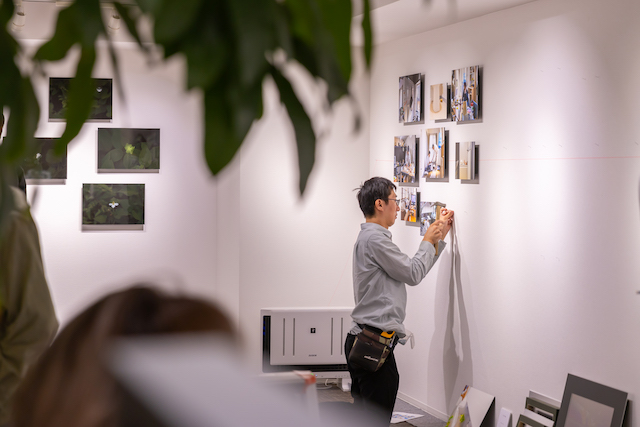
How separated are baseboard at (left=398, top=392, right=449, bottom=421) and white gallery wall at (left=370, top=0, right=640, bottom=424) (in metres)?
0.02

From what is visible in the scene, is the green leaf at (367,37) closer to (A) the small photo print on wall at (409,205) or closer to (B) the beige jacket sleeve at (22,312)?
(B) the beige jacket sleeve at (22,312)

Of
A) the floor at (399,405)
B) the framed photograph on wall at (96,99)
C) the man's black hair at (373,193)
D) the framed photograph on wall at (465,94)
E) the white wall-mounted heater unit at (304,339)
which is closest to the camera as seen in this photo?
the man's black hair at (373,193)

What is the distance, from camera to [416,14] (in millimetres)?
3967

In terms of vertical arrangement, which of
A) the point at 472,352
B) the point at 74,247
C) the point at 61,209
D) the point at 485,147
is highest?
the point at 485,147

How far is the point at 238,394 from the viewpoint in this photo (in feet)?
0.94

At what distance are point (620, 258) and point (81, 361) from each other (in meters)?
3.06

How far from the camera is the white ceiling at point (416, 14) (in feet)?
11.7

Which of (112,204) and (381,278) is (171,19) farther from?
(112,204)

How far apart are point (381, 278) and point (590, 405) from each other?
1227 millimetres

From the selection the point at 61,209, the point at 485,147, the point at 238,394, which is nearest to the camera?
the point at 238,394

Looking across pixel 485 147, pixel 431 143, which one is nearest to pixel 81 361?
pixel 485 147

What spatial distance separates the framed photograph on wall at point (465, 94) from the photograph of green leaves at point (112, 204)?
2491 millimetres

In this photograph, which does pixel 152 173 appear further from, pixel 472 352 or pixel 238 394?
pixel 238 394

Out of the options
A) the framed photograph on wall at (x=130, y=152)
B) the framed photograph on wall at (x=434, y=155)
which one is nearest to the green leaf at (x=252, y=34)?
the framed photograph on wall at (x=434, y=155)
